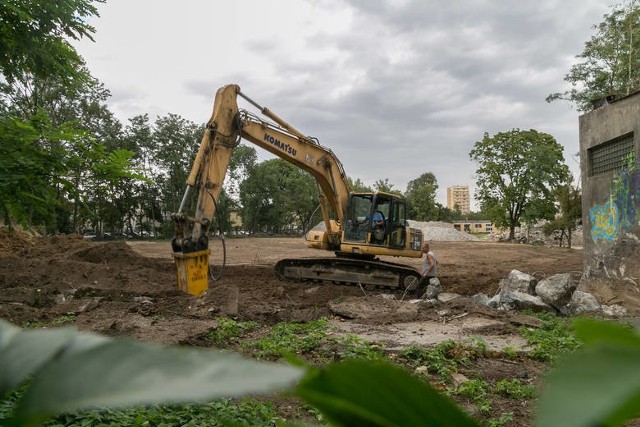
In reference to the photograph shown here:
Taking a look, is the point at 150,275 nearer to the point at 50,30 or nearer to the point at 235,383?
the point at 50,30

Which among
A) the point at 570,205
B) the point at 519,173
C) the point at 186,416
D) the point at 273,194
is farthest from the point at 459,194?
the point at 186,416

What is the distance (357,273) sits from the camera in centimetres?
1262

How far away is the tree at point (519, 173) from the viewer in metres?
36.4

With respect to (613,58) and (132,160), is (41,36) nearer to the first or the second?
(132,160)

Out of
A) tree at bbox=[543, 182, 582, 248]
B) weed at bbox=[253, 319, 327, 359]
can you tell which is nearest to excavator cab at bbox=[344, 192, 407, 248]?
weed at bbox=[253, 319, 327, 359]

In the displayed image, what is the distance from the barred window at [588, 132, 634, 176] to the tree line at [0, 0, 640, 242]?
7.14 metres

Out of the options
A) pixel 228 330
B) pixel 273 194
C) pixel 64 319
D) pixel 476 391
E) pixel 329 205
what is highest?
pixel 273 194

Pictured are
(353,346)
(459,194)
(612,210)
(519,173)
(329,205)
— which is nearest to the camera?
(353,346)

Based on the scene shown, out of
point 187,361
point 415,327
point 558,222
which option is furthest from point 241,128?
point 558,222

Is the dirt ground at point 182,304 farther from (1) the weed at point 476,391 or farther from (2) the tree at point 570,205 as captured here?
(2) the tree at point 570,205

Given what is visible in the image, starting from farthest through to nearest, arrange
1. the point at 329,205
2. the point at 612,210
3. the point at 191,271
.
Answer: the point at 329,205 < the point at 191,271 < the point at 612,210

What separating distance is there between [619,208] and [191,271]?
7.38 metres

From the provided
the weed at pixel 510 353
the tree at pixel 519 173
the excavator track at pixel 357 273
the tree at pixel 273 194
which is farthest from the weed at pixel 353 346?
the tree at pixel 273 194

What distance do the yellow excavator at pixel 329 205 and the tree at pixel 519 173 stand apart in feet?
87.5
